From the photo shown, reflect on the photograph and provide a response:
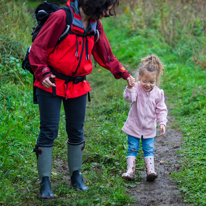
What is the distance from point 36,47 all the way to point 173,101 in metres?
4.22

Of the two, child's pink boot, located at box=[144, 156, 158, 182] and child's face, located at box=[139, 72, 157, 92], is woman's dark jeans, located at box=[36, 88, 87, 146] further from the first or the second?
child's pink boot, located at box=[144, 156, 158, 182]

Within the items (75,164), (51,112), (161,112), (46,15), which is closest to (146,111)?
(161,112)

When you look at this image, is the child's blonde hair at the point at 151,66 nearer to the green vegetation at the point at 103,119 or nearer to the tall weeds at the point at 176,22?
the green vegetation at the point at 103,119

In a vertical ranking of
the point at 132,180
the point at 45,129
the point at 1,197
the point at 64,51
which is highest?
the point at 64,51

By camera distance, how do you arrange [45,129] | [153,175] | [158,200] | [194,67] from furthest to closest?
1. [194,67]
2. [153,175]
3. [158,200]
4. [45,129]

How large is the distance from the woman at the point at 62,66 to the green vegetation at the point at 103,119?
1.61 feet

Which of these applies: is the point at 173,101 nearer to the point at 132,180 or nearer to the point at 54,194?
the point at 132,180

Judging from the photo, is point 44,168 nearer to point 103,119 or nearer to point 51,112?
point 51,112

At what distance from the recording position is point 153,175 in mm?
3260

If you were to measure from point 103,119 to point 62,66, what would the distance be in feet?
8.76

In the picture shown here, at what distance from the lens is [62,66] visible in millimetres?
Answer: 2637

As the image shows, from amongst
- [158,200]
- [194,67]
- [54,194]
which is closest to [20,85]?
[54,194]

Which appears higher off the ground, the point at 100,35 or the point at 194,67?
the point at 100,35

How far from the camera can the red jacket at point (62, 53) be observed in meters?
→ 2.50
